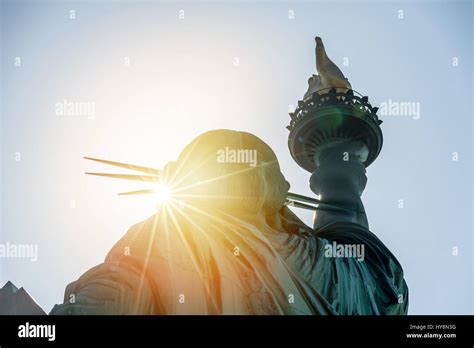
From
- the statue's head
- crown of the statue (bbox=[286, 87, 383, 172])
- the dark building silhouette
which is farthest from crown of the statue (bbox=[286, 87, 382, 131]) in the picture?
the dark building silhouette

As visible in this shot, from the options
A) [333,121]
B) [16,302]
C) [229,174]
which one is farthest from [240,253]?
[333,121]

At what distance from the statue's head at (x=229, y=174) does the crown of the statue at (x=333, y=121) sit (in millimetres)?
4095

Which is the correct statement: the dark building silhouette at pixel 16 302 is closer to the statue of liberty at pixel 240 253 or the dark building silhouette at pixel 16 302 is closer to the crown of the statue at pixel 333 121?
the statue of liberty at pixel 240 253

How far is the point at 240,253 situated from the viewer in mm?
14820

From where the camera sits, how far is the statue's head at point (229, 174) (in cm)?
1628

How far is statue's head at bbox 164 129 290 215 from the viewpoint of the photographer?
16.3m

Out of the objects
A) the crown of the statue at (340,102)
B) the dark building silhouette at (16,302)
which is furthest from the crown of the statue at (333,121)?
the dark building silhouette at (16,302)

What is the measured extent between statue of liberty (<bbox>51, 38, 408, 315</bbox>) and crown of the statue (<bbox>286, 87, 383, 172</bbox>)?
1371 mm

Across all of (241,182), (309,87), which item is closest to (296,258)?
(241,182)

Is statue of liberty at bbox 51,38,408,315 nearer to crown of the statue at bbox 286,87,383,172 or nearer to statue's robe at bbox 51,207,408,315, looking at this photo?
statue's robe at bbox 51,207,408,315

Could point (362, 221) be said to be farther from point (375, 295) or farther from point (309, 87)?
point (309, 87)
